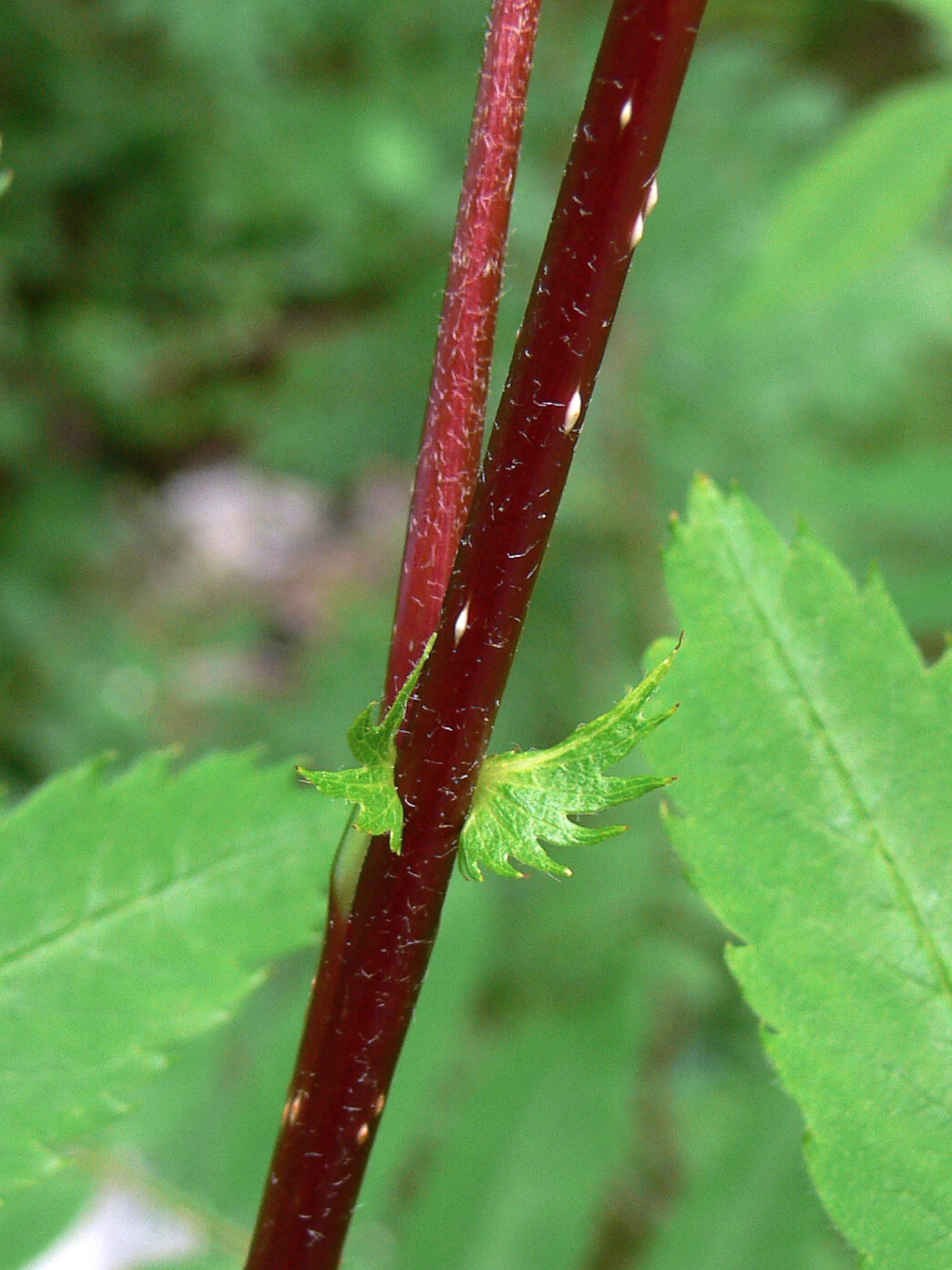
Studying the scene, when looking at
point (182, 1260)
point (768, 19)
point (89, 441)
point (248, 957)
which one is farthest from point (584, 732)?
point (89, 441)

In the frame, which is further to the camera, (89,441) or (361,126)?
(89,441)

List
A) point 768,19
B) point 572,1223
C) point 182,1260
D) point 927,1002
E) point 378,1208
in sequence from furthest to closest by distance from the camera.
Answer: point 768,19 → point 378,1208 → point 572,1223 → point 182,1260 → point 927,1002

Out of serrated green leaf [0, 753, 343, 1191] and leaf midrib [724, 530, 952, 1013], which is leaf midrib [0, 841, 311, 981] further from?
leaf midrib [724, 530, 952, 1013]

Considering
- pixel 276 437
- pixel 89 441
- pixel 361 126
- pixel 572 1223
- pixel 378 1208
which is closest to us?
pixel 572 1223

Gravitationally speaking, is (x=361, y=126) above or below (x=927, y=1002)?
above

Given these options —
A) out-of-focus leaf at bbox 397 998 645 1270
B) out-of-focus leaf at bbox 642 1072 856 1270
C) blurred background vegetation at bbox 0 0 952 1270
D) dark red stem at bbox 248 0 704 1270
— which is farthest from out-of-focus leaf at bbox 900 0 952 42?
out-of-focus leaf at bbox 397 998 645 1270

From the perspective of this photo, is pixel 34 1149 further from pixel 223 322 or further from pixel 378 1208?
pixel 223 322

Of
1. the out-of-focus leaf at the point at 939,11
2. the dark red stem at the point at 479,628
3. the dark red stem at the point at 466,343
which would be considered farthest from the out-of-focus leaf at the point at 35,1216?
the out-of-focus leaf at the point at 939,11
